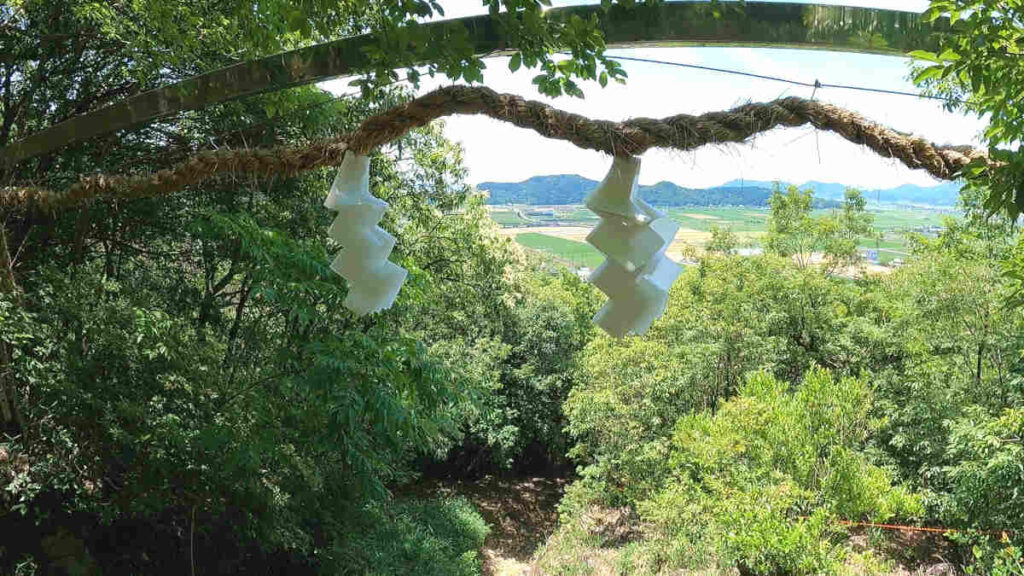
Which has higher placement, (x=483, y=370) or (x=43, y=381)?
(x=43, y=381)

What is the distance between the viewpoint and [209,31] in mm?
3053

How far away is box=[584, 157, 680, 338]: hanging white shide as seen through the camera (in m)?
1.04

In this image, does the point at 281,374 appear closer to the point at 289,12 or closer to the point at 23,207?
the point at 23,207

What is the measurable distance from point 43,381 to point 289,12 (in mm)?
2754

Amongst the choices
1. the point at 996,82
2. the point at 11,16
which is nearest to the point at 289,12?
the point at 996,82

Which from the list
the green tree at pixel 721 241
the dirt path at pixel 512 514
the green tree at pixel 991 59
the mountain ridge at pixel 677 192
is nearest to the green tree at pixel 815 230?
the green tree at pixel 721 241

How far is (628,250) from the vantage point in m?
1.06

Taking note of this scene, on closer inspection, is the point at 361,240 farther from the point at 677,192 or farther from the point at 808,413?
the point at 808,413

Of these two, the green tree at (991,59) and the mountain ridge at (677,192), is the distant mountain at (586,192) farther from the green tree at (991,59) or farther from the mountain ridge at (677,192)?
the green tree at (991,59)

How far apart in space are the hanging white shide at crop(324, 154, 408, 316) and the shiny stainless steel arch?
260 millimetres

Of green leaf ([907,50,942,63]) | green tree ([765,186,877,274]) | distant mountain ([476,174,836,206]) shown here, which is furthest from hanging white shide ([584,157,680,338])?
green tree ([765,186,877,274])

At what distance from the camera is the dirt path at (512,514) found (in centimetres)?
827

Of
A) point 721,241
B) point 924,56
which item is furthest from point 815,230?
point 924,56

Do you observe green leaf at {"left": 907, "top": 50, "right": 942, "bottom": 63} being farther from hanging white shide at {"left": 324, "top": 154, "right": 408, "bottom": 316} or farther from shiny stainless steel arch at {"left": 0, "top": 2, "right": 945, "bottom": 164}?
hanging white shide at {"left": 324, "top": 154, "right": 408, "bottom": 316}
